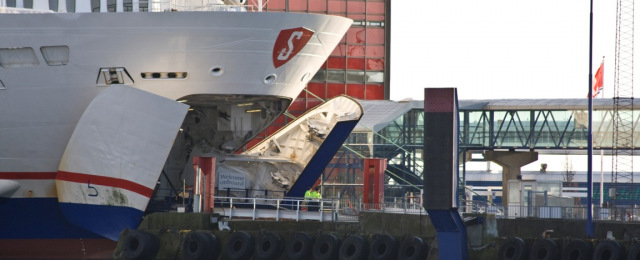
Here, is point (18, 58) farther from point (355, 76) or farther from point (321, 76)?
point (355, 76)

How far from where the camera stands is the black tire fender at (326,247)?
32.0 m

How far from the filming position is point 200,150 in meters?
39.1

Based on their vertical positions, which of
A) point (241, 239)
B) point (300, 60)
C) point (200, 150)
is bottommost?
point (241, 239)

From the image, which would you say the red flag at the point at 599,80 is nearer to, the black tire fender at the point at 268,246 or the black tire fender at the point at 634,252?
the black tire fender at the point at 268,246

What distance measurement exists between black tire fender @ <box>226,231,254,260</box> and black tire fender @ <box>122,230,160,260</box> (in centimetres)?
198

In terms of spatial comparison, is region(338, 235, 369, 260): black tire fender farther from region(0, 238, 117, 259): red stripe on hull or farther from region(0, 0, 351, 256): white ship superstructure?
region(0, 238, 117, 259): red stripe on hull

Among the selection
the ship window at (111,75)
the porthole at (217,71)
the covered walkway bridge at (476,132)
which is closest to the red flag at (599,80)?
the covered walkway bridge at (476,132)

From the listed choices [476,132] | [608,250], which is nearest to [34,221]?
[608,250]

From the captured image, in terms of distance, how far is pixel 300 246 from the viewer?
107ft

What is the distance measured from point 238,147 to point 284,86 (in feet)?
10.8

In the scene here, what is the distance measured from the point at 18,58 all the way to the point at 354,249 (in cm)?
1097

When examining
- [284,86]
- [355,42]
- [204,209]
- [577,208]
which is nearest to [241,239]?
[204,209]

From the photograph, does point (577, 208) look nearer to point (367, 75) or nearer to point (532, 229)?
point (532, 229)

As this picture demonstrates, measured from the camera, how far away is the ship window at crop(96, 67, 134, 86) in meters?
35.3
